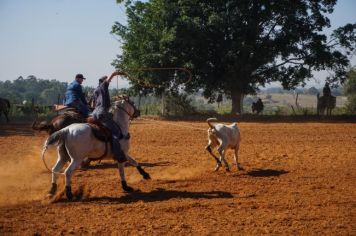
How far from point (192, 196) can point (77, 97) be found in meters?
4.25

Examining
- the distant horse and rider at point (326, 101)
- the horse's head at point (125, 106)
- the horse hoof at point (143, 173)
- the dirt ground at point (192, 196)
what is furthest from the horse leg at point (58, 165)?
the distant horse and rider at point (326, 101)

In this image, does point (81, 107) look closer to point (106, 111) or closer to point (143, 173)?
point (106, 111)

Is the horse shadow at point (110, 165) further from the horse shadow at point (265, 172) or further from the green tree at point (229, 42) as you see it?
the green tree at point (229, 42)

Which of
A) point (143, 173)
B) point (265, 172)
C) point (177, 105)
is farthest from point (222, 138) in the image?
point (177, 105)

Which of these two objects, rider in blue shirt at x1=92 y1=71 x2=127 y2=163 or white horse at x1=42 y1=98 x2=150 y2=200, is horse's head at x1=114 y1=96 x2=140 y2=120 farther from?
white horse at x1=42 y1=98 x2=150 y2=200

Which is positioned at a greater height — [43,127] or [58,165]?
[43,127]

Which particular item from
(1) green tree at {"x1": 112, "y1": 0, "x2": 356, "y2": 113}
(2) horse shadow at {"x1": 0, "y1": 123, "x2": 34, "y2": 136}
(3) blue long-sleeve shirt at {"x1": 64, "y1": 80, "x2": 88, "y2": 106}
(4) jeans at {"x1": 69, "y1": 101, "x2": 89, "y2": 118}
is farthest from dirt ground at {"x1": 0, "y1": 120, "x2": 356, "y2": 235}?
(1) green tree at {"x1": 112, "y1": 0, "x2": 356, "y2": 113}

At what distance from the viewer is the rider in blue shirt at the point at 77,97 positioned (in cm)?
1169

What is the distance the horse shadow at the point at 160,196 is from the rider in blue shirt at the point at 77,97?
3.11m

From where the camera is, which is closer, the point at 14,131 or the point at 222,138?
the point at 222,138

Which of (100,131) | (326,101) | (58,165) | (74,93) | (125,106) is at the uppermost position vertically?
(326,101)

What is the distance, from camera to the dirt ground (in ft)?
25.0

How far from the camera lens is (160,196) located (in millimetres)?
9812

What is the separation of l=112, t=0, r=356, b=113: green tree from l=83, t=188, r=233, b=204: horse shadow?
1991 centimetres
